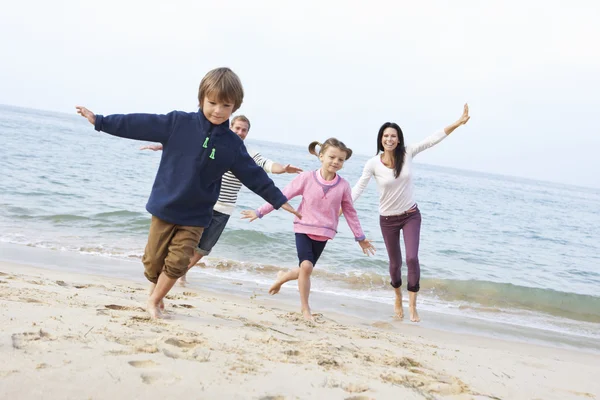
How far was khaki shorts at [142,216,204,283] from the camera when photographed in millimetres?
3742

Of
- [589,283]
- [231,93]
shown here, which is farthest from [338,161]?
[589,283]

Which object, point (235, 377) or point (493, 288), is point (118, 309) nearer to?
point (235, 377)

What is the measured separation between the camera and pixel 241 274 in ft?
26.1

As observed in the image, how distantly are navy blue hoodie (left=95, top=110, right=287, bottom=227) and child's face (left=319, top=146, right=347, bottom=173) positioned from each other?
4.91ft

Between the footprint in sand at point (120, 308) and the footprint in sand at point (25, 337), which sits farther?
the footprint in sand at point (120, 308)

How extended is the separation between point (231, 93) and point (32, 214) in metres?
7.53

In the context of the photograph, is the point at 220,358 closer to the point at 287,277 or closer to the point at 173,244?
the point at 173,244

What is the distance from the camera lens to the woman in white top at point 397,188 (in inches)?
233

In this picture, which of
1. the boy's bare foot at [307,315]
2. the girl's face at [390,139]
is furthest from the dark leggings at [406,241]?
the boy's bare foot at [307,315]

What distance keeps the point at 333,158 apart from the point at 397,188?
1140 millimetres

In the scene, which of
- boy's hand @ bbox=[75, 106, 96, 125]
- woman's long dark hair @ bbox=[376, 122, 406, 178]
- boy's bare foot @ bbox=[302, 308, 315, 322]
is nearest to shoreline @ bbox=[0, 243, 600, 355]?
boy's bare foot @ bbox=[302, 308, 315, 322]

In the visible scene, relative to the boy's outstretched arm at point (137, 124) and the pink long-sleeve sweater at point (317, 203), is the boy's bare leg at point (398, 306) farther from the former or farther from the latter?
the boy's outstretched arm at point (137, 124)

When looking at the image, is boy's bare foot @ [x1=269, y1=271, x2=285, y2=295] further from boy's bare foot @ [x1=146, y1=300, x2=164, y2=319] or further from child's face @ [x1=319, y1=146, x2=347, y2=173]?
boy's bare foot @ [x1=146, y1=300, x2=164, y2=319]

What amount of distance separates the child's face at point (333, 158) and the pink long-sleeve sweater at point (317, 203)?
0.14 m
